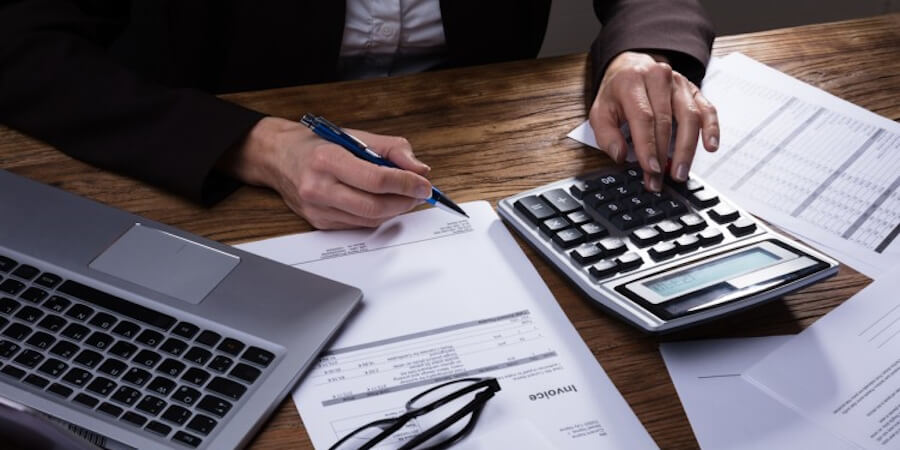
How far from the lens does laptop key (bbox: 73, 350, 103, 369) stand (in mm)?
719

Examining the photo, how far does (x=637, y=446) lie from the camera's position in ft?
2.33

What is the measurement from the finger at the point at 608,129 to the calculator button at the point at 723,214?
14cm

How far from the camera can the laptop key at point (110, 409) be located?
26.9 inches

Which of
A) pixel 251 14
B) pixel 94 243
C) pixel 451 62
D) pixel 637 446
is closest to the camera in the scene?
pixel 637 446

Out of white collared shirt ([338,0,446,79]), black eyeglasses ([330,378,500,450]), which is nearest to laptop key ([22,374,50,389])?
black eyeglasses ([330,378,500,450])

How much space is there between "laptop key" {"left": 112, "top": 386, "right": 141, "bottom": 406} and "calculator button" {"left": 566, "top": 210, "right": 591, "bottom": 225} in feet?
1.28

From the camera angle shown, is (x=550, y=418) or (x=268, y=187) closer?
(x=550, y=418)

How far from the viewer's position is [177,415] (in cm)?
A: 68

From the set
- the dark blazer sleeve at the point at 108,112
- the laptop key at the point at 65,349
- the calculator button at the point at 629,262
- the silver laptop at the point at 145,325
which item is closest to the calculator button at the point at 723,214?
the calculator button at the point at 629,262

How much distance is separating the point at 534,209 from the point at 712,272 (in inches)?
6.4

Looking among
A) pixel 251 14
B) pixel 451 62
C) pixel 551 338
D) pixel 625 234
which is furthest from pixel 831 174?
pixel 251 14

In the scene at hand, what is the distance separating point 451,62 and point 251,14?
28 cm

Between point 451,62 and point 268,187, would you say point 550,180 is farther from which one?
point 451,62

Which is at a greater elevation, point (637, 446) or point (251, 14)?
point (251, 14)
